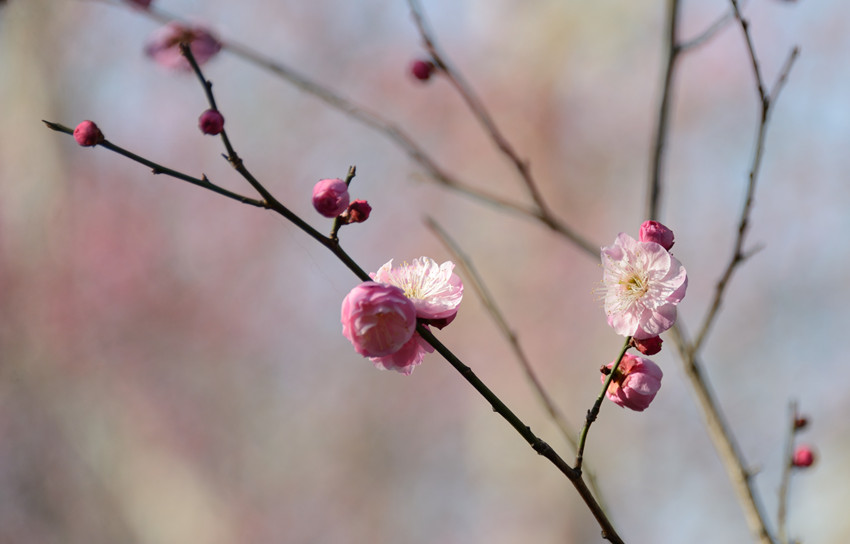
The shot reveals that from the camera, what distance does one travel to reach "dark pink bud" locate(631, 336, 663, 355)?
355 mm

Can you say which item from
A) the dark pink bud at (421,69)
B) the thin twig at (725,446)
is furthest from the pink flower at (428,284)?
the dark pink bud at (421,69)

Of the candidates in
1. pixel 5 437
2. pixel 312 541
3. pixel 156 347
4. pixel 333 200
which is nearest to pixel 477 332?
pixel 312 541

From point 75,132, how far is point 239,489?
2.38 metres

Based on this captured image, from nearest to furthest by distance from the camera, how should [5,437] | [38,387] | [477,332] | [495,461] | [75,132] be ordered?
[75,132] < [5,437] < [38,387] < [495,461] < [477,332]

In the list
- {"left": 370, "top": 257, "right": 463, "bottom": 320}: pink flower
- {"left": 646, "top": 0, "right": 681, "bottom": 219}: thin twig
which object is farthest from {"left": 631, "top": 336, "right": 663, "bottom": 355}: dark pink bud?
{"left": 646, "top": 0, "right": 681, "bottom": 219}: thin twig

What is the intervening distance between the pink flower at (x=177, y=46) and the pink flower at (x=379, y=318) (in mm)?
216

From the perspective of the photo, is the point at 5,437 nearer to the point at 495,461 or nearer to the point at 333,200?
the point at 495,461

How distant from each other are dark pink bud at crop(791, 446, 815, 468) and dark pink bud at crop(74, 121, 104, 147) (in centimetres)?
83

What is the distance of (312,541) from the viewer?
2547 millimetres

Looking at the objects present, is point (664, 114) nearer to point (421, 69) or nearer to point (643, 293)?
point (421, 69)

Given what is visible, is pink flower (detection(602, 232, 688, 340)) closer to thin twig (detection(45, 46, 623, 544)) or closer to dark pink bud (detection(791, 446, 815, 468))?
thin twig (detection(45, 46, 623, 544))

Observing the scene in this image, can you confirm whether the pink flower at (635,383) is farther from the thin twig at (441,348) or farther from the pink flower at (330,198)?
the pink flower at (330,198)

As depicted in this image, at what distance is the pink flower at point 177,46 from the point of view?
413 mm

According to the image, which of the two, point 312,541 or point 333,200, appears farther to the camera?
point 312,541
